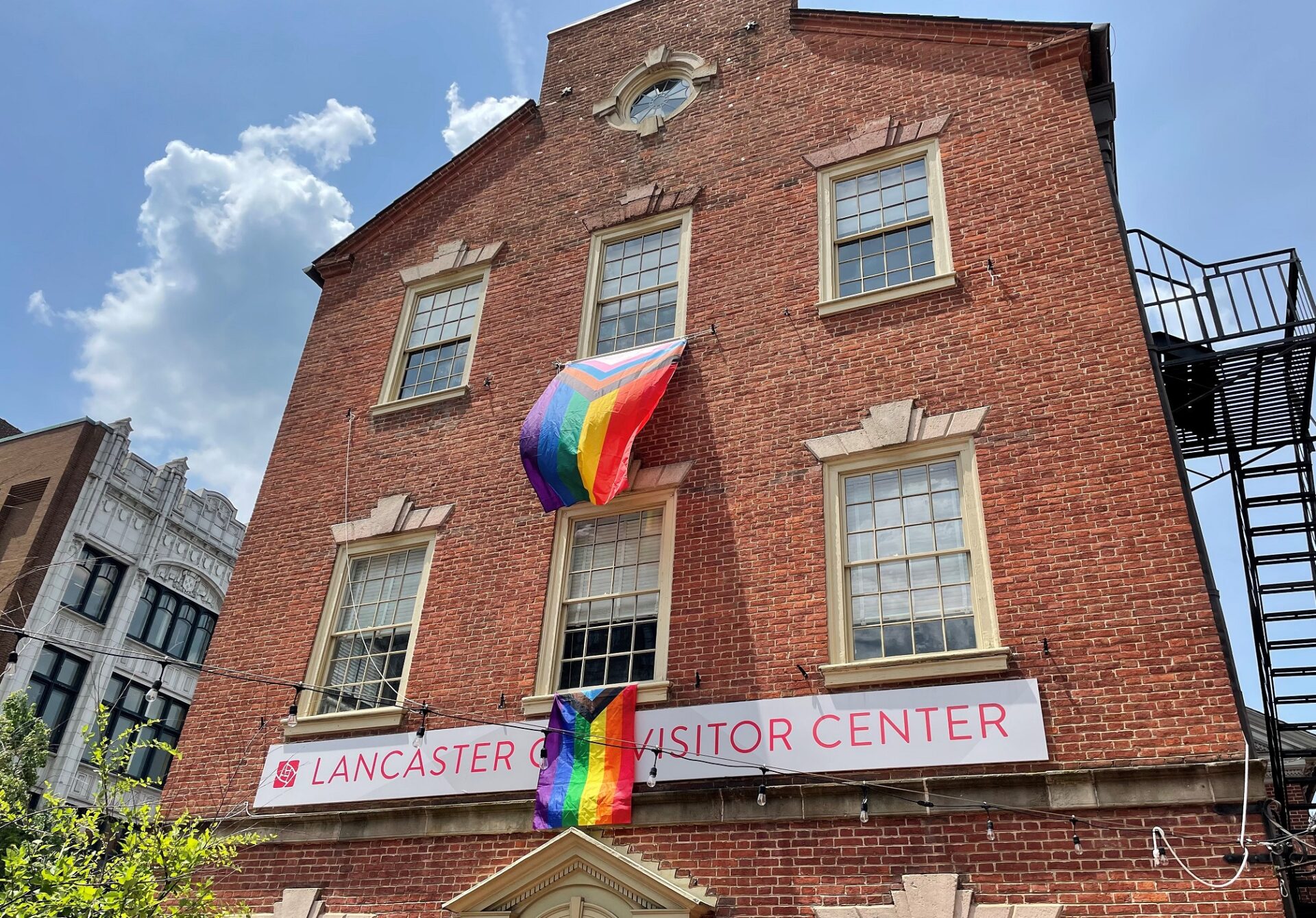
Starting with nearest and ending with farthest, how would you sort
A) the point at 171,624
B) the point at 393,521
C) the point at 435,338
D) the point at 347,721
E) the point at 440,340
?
the point at 347,721
the point at 393,521
the point at 440,340
the point at 435,338
the point at 171,624

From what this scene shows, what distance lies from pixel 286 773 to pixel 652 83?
10344mm

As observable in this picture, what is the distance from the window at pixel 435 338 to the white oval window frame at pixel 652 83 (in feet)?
9.60

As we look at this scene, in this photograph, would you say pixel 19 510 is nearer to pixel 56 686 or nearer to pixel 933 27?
pixel 56 686

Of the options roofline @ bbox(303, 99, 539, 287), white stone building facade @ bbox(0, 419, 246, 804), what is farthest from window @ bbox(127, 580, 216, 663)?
roofline @ bbox(303, 99, 539, 287)

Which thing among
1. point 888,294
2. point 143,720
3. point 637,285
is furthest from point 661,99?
point 143,720

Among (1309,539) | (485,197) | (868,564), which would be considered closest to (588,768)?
(868,564)

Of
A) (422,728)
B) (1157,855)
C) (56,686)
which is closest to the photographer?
(1157,855)

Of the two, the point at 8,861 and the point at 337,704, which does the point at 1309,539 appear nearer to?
the point at 337,704

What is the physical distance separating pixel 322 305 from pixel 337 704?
674 centimetres

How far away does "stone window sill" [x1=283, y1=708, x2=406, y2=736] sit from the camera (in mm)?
10023

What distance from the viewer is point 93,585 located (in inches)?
944

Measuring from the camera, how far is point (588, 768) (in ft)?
28.7

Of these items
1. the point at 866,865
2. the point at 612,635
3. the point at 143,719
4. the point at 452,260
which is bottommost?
the point at 866,865

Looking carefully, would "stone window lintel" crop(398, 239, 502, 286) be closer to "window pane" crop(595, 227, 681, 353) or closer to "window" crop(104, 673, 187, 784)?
"window pane" crop(595, 227, 681, 353)
